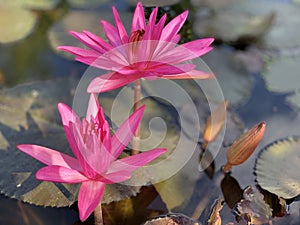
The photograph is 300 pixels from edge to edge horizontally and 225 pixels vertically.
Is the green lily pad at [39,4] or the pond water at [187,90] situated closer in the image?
the pond water at [187,90]

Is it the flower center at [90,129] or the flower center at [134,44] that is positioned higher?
the flower center at [134,44]

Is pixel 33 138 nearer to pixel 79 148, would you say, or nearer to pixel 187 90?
pixel 79 148

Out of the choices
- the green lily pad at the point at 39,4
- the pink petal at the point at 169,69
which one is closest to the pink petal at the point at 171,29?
the pink petal at the point at 169,69

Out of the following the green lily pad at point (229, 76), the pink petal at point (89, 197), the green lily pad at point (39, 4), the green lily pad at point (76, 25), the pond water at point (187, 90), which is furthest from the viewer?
the green lily pad at point (39, 4)

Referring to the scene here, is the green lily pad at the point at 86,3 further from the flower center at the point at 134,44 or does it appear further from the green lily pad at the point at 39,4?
the flower center at the point at 134,44

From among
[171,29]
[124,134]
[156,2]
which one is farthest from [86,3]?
[124,134]

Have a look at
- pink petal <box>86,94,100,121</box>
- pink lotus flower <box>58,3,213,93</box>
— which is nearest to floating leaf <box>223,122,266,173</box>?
pink lotus flower <box>58,3,213,93</box>

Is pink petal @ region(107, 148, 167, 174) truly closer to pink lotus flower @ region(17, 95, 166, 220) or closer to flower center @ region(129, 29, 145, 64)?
pink lotus flower @ region(17, 95, 166, 220)

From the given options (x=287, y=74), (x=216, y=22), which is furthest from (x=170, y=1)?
(x=287, y=74)
